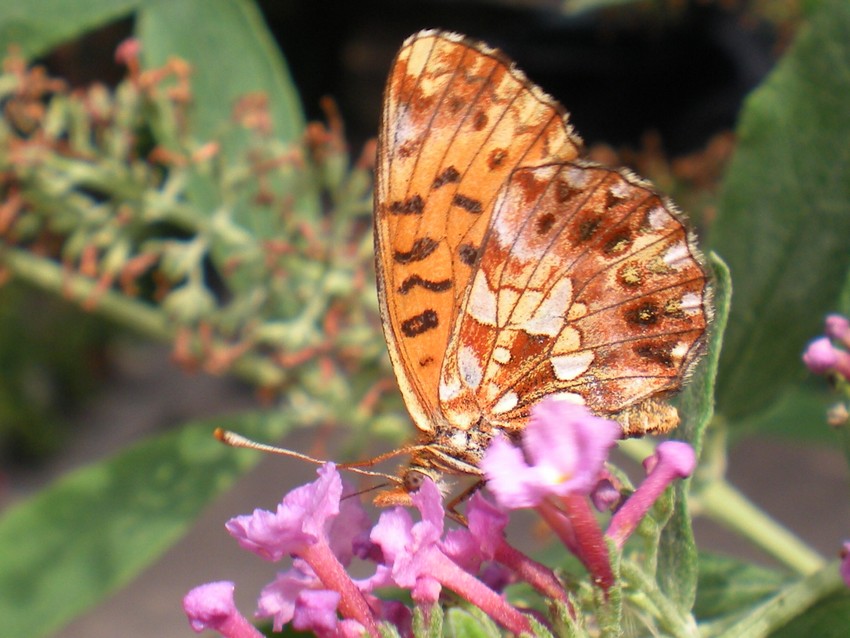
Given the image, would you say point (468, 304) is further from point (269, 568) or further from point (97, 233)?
point (269, 568)

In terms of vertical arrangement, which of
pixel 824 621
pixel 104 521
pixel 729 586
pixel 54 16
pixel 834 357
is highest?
pixel 54 16

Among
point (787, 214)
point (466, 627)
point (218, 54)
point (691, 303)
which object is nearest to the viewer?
point (466, 627)

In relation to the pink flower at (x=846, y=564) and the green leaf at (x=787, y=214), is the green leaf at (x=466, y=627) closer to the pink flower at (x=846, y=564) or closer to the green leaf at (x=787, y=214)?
the pink flower at (x=846, y=564)

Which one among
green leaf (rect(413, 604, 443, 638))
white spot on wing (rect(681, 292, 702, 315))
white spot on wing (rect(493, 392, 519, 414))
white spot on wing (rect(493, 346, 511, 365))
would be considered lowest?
white spot on wing (rect(493, 392, 519, 414))

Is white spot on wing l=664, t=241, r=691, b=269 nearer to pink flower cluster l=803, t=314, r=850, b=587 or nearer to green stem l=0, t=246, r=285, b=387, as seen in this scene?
pink flower cluster l=803, t=314, r=850, b=587

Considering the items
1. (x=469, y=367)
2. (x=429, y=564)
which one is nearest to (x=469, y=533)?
(x=429, y=564)

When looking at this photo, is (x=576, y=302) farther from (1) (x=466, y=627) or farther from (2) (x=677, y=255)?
(1) (x=466, y=627)

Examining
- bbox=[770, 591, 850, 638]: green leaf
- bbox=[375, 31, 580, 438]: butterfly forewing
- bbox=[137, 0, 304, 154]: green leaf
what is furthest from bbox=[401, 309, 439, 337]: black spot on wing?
bbox=[137, 0, 304, 154]: green leaf
